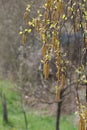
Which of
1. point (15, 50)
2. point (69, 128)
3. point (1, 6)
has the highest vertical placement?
point (1, 6)

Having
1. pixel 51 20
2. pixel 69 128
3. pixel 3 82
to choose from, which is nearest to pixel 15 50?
pixel 3 82

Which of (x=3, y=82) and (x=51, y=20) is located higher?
(x=51, y=20)

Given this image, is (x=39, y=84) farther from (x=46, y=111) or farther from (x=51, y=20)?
(x=51, y=20)

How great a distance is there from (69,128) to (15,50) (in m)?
3.74

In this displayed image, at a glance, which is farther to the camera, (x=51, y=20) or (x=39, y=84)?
(x=39, y=84)

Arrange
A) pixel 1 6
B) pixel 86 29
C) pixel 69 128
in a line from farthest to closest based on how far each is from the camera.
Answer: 1. pixel 1 6
2. pixel 69 128
3. pixel 86 29

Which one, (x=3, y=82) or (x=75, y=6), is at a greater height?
(x=75, y=6)

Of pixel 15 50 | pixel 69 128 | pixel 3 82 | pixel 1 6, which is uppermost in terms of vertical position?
pixel 1 6

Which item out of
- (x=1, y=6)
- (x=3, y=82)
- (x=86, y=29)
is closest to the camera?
(x=86, y=29)

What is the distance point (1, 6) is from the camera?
16719 mm

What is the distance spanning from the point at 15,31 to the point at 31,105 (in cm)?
282

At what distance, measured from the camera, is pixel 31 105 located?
17453 mm

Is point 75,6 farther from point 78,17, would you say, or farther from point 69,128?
point 69,128

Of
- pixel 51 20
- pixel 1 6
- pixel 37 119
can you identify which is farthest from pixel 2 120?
pixel 51 20
